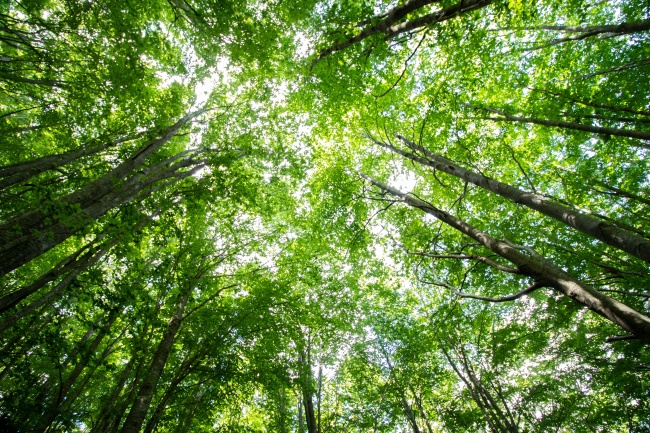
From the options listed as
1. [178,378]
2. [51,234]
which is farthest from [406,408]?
[51,234]

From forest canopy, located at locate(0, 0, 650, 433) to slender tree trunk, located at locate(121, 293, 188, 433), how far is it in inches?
1.5

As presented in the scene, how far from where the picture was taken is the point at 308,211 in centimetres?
1130

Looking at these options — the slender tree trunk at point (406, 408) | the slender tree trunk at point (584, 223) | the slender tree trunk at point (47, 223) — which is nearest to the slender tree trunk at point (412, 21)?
the slender tree trunk at point (584, 223)

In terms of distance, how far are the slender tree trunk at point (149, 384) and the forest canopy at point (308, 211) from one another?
4cm

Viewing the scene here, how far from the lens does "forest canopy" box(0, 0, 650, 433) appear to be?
497cm

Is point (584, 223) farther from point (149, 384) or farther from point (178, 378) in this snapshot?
point (178, 378)

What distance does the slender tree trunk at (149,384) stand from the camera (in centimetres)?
489

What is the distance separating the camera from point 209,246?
8.20 m

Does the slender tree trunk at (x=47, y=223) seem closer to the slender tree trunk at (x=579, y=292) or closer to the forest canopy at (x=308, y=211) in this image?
the forest canopy at (x=308, y=211)

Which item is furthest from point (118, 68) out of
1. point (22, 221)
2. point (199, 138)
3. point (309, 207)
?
point (309, 207)

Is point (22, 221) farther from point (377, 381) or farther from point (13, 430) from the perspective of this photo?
point (377, 381)

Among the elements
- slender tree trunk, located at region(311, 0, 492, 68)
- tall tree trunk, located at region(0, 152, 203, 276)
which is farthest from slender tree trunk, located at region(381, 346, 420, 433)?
slender tree trunk, located at region(311, 0, 492, 68)

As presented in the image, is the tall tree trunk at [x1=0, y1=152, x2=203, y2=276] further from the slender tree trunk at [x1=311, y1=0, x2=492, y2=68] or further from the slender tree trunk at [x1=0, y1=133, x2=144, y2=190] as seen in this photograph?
the slender tree trunk at [x1=311, y1=0, x2=492, y2=68]

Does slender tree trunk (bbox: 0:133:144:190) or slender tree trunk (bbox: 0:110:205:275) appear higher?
slender tree trunk (bbox: 0:133:144:190)
